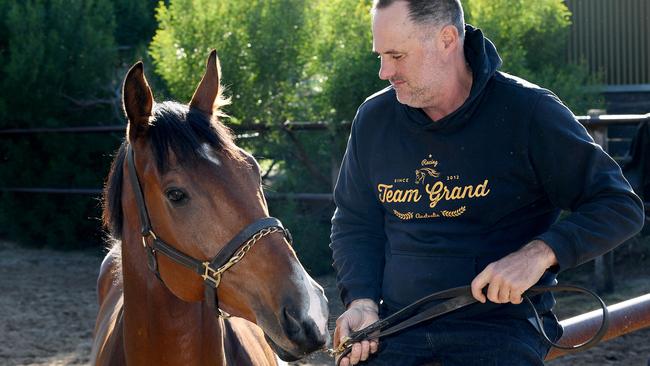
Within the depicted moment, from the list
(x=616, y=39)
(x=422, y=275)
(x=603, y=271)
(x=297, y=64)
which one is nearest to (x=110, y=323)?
(x=422, y=275)

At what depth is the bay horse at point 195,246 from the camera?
2420 millimetres

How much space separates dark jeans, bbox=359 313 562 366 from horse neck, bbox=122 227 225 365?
0.69 m

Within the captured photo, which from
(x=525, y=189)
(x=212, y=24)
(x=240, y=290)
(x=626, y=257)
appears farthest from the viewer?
(x=212, y=24)

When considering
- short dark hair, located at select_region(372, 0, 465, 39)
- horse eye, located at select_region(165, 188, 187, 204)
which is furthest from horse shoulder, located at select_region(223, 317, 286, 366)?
short dark hair, located at select_region(372, 0, 465, 39)

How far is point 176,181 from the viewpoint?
2594mm

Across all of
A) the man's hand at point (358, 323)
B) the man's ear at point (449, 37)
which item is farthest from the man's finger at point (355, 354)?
the man's ear at point (449, 37)

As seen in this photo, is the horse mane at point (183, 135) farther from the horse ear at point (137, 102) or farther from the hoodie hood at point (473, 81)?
the hoodie hood at point (473, 81)

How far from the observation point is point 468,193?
2291 mm

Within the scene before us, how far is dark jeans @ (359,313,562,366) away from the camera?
2178 mm

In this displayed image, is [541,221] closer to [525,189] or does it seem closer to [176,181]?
[525,189]

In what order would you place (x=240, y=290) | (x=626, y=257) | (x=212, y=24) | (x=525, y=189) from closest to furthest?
(x=525, y=189) < (x=240, y=290) < (x=626, y=257) < (x=212, y=24)

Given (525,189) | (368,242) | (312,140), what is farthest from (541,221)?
(312,140)

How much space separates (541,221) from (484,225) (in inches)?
6.9

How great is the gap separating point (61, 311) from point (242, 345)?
473 centimetres
